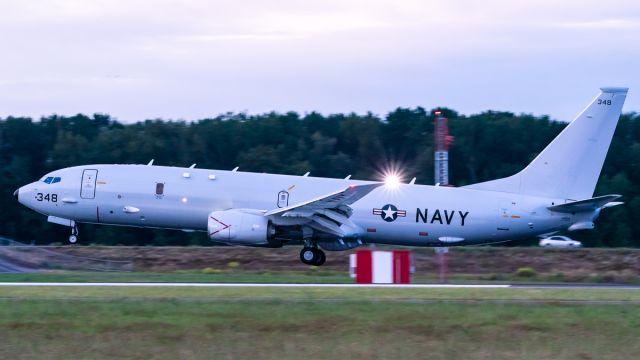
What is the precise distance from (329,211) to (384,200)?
2511 millimetres

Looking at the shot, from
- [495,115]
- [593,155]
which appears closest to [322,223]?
[593,155]

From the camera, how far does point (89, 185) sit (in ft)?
124

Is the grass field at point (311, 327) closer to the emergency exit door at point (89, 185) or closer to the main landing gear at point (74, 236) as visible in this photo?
the emergency exit door at point (89, 185)

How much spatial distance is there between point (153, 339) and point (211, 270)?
18005mm

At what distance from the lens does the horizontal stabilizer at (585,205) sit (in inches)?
1380

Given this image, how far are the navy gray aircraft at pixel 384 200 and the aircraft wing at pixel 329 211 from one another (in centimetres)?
11

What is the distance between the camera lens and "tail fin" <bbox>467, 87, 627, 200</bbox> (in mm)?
37625

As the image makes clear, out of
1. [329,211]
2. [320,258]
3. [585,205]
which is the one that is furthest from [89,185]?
[585,205]

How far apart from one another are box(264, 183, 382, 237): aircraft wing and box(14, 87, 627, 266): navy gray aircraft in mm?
108

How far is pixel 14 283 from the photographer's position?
28.1m

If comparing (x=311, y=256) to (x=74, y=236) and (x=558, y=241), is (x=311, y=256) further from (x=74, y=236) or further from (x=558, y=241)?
(x=558, y=241)

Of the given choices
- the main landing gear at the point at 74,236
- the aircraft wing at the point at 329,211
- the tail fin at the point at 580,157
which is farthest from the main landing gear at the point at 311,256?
the main landing gear at the point at 74,236

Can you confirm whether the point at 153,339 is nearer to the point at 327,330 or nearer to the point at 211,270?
the point at 327,330

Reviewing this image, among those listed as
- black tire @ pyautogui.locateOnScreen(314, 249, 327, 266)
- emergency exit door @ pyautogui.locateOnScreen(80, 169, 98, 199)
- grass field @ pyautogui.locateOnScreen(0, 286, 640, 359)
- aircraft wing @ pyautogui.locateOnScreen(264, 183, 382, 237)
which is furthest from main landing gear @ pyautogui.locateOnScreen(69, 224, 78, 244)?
grass field @ pyautogui.locateOnScreen(0, 286, 640, 359)
